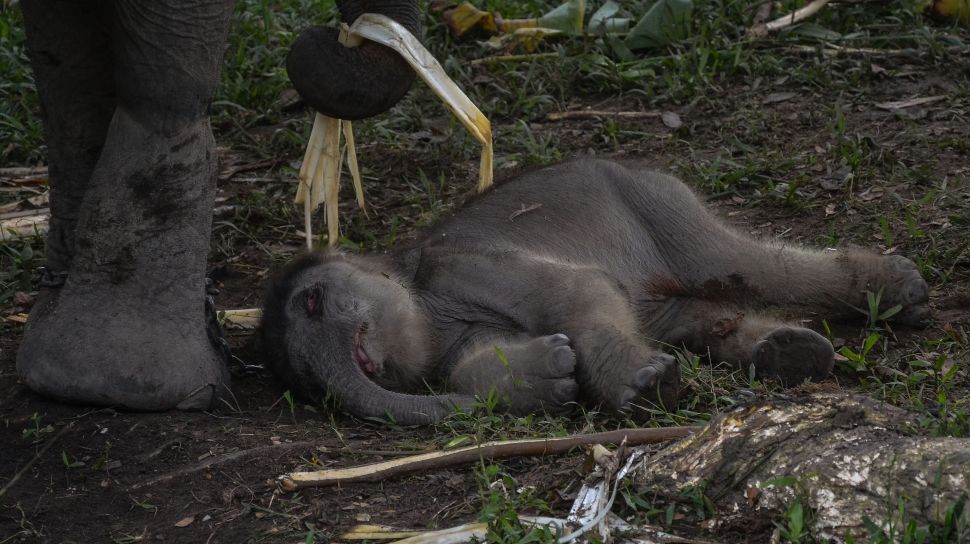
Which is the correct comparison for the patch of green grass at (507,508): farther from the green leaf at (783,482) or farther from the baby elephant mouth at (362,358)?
the baby elephant mouth at (362,358)

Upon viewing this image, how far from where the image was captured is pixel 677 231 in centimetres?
616

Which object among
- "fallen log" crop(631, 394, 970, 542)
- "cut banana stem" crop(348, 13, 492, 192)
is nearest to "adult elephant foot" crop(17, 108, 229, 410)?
"cut banana stem" crop(348, 13, 492, 192)

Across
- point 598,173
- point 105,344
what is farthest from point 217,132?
point 105,344

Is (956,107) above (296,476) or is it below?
above

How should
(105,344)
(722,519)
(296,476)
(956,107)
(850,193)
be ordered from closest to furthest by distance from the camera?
(722,519)
(296,476)
(105,344)
(850,193)
(956,107)

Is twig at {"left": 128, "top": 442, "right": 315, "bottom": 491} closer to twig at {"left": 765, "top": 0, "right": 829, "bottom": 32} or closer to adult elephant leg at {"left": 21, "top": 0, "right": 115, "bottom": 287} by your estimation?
adult elephant leg at {"left": 21, "top": 0, "right": 115, "bottom": 287}

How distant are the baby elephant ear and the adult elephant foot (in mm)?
570

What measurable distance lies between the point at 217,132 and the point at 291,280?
351cm

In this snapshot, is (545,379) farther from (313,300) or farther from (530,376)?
(313,300)

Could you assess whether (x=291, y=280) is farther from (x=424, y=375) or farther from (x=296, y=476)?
(x=296, y=476)

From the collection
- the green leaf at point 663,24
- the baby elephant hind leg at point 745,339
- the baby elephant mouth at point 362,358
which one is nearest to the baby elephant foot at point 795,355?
the baby elephant hind leg at point 745,339

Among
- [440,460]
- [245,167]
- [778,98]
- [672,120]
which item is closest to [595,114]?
[672,120]

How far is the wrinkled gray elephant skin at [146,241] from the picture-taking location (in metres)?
4.87

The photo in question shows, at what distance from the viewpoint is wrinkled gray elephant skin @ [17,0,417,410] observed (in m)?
4.87
